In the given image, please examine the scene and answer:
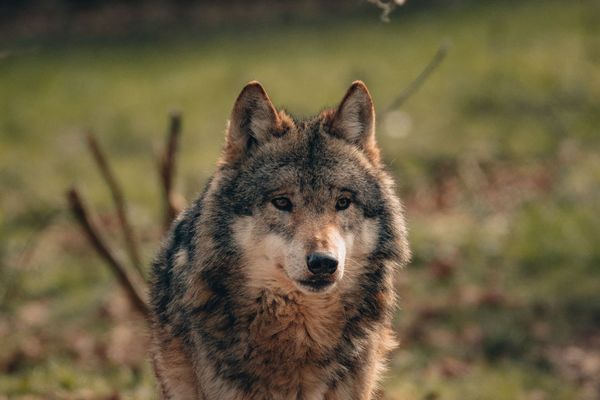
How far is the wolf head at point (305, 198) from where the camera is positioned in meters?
4.67

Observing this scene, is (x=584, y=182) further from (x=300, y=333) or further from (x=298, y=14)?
(x=298, y=14)

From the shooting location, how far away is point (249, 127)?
5.11 meters

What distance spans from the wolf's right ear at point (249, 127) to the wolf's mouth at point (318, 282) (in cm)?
92

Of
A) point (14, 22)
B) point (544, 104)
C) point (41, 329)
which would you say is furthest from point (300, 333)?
point (14, 22)

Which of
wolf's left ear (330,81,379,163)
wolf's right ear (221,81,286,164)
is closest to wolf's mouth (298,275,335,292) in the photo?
wolf's right ear (221,81,286,164)

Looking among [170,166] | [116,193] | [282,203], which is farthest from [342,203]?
[116,193]

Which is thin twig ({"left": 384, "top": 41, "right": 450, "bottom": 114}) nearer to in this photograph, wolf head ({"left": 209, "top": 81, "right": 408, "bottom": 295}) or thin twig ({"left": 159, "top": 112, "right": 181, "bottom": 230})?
wolf head ({"left": 209, "top": 81, "right": 408, "bottom": 295})

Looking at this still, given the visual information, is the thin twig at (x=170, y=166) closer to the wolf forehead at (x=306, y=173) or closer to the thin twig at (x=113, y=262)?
the thin twig at (x=113, y=262)

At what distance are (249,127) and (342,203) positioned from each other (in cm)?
70

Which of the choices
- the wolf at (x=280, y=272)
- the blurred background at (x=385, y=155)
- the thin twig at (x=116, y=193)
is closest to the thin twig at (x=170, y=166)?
the thin twig at (x=116, y=193)

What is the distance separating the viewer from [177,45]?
754 inches

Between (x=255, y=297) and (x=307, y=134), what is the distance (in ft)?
3.25

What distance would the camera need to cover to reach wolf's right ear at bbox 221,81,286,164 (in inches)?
198

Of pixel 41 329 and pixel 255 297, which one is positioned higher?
pixel 255 297
